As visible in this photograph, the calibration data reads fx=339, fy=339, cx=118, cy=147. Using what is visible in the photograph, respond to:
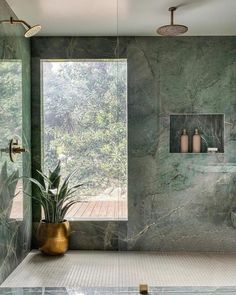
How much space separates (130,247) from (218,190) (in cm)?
96

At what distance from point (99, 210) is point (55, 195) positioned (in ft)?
1.43

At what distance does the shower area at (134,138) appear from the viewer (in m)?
3.03

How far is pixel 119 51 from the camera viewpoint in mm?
3082

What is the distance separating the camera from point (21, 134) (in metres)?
2.87

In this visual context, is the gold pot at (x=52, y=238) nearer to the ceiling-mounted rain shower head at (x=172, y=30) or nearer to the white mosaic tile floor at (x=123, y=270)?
the white mosaic tile floor at (x=123, y=270)

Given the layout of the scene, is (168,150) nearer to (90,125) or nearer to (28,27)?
(90,125)

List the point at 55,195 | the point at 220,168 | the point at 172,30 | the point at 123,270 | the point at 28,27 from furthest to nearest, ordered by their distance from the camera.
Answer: the point at 220,168, the point at 55,195, the point at 172,30, the point at 123,270, the point at 28,27

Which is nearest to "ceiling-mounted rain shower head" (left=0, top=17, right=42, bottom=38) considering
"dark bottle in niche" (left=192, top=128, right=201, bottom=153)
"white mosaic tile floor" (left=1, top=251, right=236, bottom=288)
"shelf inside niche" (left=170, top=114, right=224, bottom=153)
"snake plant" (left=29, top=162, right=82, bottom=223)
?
"snake plant" (left=29, top=162, right=82, bottom=223)

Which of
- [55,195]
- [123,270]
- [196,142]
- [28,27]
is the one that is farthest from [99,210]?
[28,27]

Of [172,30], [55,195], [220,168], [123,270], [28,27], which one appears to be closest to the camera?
[28,27]

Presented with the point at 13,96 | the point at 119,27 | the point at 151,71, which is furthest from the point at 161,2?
the point at 13,96

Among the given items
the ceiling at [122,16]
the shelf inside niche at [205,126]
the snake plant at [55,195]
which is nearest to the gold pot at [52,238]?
the snake plant at [55,195]

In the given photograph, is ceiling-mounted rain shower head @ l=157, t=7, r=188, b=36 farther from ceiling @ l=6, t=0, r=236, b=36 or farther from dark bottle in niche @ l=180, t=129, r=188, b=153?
dark bottle in niche @ l=180, t=129, r=188, b=153

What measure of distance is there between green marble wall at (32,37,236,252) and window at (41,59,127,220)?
0.09m
